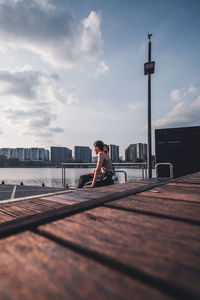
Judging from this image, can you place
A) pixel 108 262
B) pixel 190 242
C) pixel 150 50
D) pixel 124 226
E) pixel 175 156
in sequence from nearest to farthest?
pixel 108 262 → pixel 190 242 → pixel 124 226 → pixel 150 50 → pixel 175 156

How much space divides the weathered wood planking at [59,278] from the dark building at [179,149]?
7.53m

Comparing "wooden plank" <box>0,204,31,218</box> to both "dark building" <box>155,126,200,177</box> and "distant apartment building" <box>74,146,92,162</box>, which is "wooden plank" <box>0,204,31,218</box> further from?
"distant apartment building" <box>74,146,92,162</box>

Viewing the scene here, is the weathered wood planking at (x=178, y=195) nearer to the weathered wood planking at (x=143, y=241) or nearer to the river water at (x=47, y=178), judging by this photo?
the weathered wood planking at (x=143, y=241)

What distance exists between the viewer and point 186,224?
819mm

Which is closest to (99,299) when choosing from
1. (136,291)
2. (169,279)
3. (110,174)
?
(136,291)

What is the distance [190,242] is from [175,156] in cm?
752

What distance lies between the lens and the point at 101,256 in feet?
1.82

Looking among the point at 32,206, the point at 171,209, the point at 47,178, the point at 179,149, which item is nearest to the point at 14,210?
the point at 32,206

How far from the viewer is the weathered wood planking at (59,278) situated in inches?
16.1

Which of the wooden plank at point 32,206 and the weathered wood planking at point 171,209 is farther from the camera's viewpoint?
the wooden plank at point 32,206

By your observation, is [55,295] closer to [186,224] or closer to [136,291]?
[136,291]

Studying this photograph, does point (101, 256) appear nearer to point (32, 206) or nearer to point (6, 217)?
point (6, 217)

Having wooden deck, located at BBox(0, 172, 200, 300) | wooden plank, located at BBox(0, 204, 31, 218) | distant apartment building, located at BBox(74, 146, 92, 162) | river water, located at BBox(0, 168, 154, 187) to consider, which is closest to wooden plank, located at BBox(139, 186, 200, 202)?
wooden deck, located at BBox(0, 172, 200, 300)

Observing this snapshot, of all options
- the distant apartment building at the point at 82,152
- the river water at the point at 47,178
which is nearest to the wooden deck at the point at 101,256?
the river water at the point at 47,178
